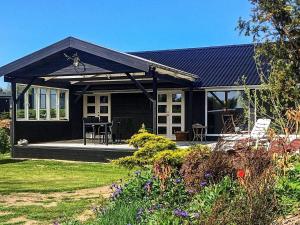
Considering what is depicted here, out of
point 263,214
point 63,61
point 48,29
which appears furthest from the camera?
point 48,29

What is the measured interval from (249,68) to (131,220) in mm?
15656

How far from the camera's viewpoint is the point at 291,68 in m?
12.2

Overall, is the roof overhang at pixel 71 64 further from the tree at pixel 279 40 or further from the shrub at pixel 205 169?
the shrub at pixel 205 169

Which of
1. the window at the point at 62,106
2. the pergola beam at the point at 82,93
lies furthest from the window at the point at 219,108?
the window at the point at 62,106

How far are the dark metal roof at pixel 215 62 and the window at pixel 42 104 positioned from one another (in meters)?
5.26

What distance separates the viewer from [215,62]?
21.6 m

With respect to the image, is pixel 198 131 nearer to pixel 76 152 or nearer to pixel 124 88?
pixel 124 88

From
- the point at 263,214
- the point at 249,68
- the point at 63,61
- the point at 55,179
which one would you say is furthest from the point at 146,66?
the point at 263,214

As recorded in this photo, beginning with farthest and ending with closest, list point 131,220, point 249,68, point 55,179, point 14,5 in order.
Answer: point 249,68 → point 14,5 → point 55,179 → point 131,220

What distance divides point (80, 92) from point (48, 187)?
12278 millimetres

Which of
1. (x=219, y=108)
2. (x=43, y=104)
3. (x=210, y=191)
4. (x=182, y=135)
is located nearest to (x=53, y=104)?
(x=43, y=104)

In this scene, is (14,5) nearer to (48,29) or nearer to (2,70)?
(2,70)

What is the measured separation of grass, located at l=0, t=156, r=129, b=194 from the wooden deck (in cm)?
56

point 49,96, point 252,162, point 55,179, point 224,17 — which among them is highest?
point 224,17
